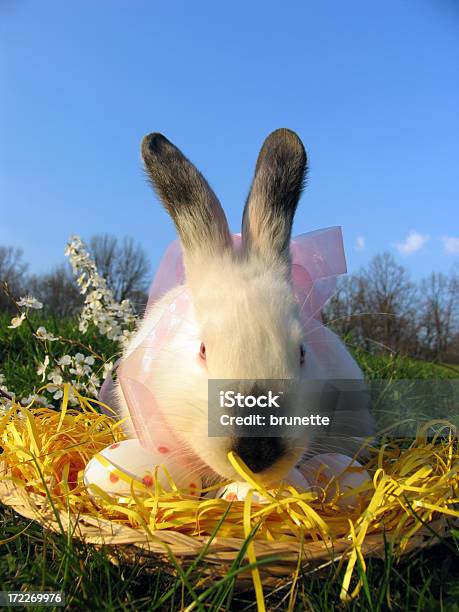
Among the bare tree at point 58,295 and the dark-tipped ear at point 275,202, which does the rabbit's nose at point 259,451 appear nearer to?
the dark-tipped ear at point 275,202

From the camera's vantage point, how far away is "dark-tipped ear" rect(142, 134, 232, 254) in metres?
2.64

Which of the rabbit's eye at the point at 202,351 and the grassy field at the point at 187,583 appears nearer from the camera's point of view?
the grassy field at the point at 187,583

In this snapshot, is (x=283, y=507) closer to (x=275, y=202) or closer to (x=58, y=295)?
(x=275, y=202)

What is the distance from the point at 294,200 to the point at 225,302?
0.71 m

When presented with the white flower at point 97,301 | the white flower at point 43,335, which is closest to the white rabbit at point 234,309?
the white flower at point 43,335

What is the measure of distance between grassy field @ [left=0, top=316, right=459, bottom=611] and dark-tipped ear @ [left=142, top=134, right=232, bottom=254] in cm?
137

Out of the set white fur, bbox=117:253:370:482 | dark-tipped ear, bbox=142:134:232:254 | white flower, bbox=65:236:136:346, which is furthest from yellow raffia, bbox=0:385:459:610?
white flower, bbox=65:236:136:346

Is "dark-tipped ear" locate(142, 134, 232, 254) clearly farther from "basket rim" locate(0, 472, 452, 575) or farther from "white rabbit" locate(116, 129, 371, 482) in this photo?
"basket rim" locate(0, 472, 452, 575)

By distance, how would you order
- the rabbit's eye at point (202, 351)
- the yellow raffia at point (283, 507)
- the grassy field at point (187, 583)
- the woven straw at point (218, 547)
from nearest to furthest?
1. the grassy field at point (187, 583)
2. the woven straw at point (218, 547)
3. the yellow raffia at point (283, 507)
4. the rabbit's eye at point (202, 351)

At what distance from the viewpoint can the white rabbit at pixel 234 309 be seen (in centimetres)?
212

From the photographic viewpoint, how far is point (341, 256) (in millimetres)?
3314

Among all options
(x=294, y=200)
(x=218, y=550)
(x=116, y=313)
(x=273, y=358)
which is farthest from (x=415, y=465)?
(x=116, y=313)

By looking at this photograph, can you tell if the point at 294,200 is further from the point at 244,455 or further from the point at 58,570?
the point at 58,570

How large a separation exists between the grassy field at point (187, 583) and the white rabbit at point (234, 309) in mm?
418
